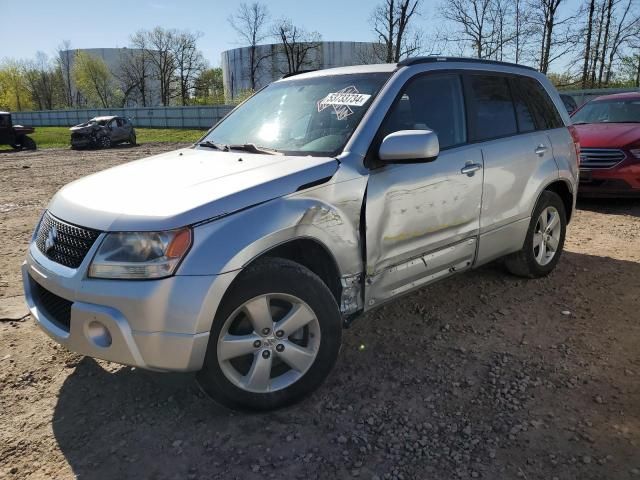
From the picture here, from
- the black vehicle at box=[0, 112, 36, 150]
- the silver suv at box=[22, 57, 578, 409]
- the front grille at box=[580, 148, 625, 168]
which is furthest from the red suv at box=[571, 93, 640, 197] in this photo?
the black vehicle at box=[0, 112, 36, 150]

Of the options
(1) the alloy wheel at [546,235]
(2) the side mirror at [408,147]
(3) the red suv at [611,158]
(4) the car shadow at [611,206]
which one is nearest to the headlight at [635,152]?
(3) the red suv at [611,158]

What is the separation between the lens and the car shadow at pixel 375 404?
237cm

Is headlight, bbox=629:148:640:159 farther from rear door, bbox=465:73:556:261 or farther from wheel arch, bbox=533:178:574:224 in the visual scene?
rear door, bbox=465:73:556:261

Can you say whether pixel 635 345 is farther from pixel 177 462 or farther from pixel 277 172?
pixel 177 462

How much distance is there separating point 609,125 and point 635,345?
5.92 m

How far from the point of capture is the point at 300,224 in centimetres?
261

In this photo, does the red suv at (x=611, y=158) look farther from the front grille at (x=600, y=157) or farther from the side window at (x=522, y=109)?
the side window at (x=522, y=109)

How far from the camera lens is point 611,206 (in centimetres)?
786

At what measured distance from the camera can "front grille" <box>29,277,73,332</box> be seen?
2.54 meters

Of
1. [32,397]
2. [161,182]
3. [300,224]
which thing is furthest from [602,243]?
[32,397]

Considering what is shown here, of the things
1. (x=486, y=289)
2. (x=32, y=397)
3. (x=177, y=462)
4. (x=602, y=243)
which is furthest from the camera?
(x=602, y=243)

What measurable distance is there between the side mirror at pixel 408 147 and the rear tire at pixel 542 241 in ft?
6.04

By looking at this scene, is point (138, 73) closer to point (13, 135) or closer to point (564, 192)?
point (13, 135)

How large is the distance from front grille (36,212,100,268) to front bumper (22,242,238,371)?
0.10 m
